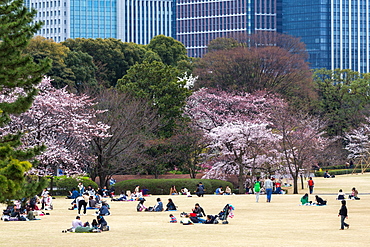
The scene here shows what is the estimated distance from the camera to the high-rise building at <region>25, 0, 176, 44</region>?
170250 mm

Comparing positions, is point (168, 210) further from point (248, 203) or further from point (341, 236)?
point (341, 236)

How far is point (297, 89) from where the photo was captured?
244ft

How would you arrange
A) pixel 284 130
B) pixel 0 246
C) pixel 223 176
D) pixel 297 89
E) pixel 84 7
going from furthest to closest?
pixel 84 7, pixel 297 89, pixel 223 176, pixel 284 130, pixel 0 246

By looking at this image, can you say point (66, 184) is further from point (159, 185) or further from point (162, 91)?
point (162, 91)

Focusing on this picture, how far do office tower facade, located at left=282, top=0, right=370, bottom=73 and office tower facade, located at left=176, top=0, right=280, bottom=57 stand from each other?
4908 mm

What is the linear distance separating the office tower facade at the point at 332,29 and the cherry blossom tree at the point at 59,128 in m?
122

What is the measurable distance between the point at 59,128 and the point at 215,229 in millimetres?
24732

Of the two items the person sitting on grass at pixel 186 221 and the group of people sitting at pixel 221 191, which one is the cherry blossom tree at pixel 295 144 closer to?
the group of people sitting at pixel 221 191

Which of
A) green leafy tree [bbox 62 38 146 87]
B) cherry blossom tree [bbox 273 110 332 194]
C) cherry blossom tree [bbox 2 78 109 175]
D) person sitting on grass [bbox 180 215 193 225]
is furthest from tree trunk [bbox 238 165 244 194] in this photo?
green leafy tree [bbox 62 38 146 87]

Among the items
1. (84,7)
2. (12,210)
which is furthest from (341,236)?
(84,7)

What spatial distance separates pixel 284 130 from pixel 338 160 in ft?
110

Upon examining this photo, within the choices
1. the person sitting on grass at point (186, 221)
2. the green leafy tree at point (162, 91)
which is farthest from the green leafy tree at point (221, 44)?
the person sitting on grass at point (186, 221)

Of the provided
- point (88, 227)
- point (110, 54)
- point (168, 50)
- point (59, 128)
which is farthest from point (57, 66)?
point (88, 227)

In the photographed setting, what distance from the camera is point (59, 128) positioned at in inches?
1898
